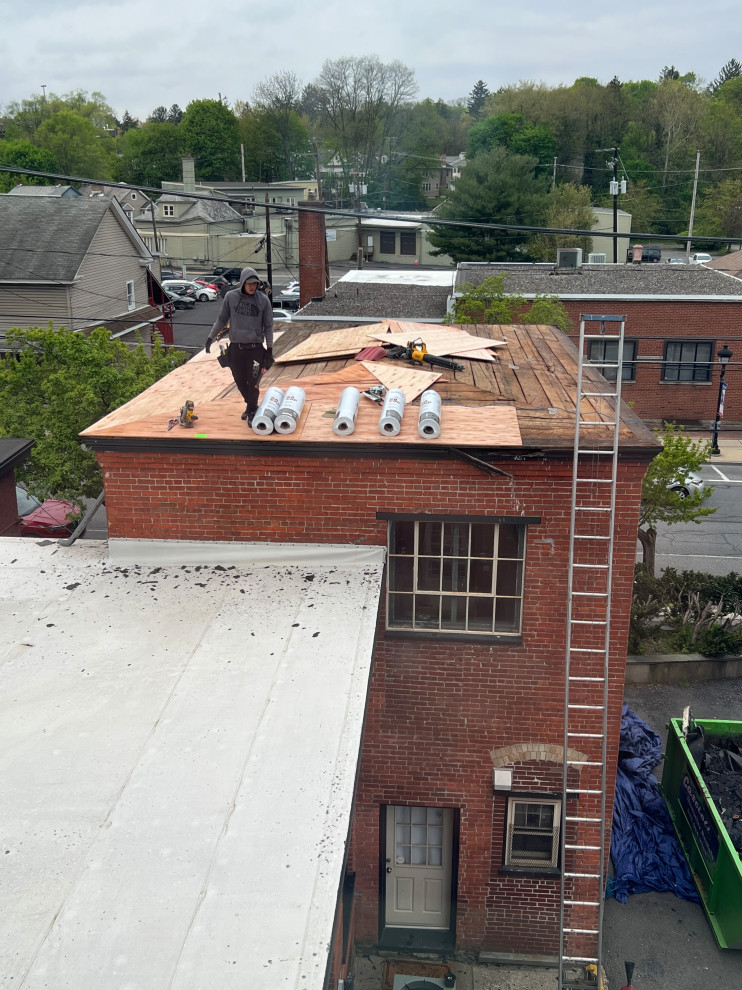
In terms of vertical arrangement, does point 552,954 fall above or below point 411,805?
below

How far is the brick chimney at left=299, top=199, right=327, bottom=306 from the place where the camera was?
33.7 meters

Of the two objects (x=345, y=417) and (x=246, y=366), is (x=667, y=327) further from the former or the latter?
(x=246, y=366)

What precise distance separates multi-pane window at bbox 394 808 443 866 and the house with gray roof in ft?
84.7

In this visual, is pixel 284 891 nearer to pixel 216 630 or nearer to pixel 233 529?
pixel 216 630

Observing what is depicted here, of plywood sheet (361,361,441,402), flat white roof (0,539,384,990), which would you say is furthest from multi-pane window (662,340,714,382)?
flat white roof (0,539,384,990)

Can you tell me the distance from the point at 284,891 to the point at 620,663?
5.98 metres

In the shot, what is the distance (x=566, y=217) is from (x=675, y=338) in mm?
32480

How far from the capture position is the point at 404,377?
11.4 m

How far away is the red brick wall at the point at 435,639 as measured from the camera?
30.9 ft

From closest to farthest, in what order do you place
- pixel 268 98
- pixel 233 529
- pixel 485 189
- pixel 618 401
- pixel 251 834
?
pixel 251 834
pixel 618 401
pixel 233 529
pixel 485 189
pixel 268 98

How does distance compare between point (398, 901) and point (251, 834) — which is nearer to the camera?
point (251, 834)

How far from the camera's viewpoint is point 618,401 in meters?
8.84

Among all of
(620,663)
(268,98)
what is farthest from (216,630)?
(268,98)

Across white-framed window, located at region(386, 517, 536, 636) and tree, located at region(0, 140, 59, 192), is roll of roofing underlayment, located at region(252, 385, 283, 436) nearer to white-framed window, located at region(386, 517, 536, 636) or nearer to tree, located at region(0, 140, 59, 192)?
white-framed window, located at region(386, 517, 536, 636)
